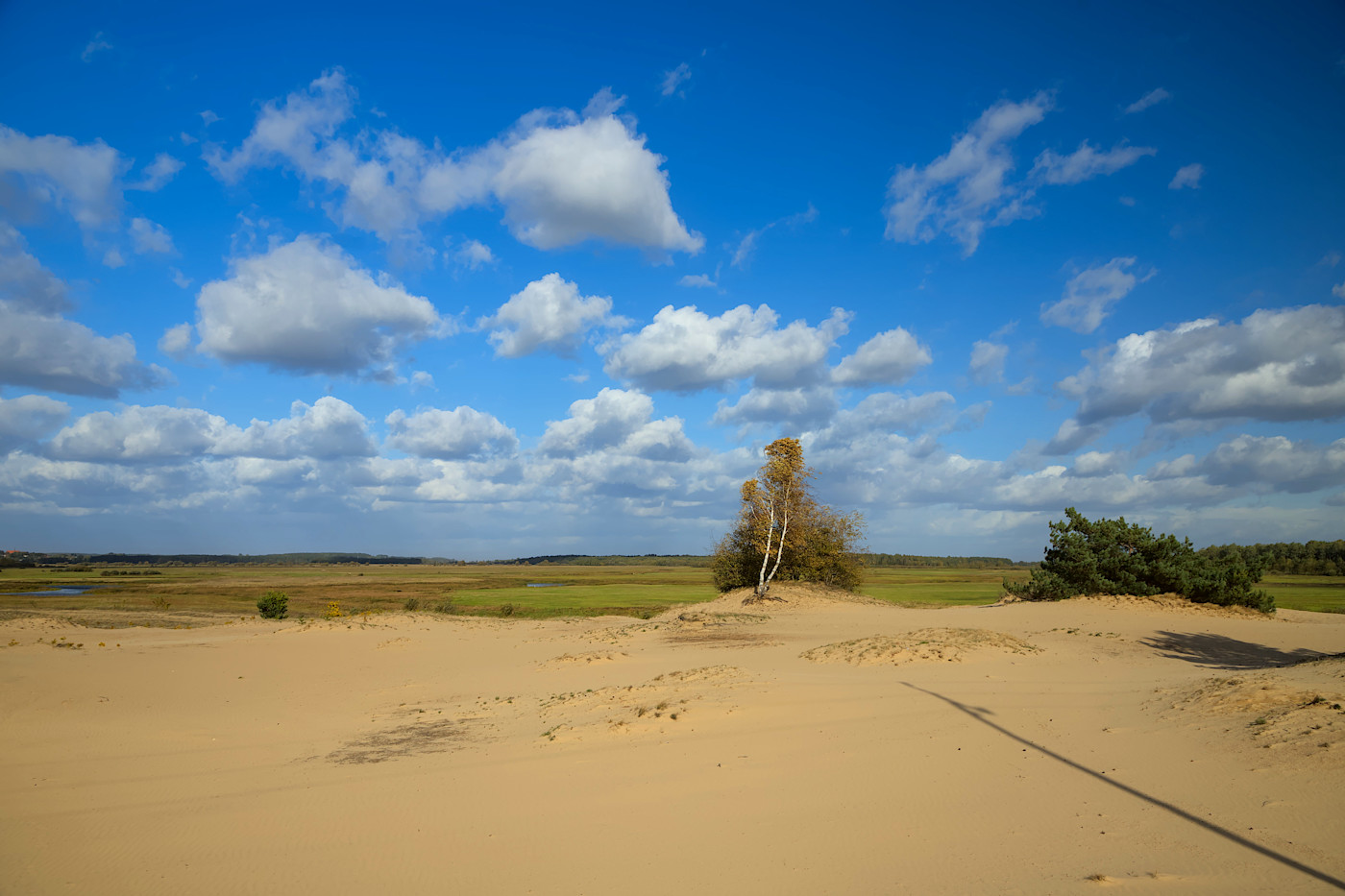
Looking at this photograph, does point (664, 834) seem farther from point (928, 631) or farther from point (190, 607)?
point (190, 607)

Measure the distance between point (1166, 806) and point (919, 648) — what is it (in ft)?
30.5

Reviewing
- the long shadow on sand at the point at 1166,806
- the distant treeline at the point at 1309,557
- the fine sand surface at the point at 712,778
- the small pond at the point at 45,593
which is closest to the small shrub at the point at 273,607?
the fine sand surface at the point at 712,778

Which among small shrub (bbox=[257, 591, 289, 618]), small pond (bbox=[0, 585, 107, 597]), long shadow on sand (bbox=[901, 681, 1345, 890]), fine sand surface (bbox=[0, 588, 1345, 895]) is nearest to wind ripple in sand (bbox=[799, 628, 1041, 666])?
fine sand surface (bbox=[0, 588, 1345, 895])

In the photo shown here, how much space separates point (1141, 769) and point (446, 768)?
804cm

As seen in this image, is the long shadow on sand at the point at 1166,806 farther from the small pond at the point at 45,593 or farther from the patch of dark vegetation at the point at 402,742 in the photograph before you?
the small pond at the point at 45,593

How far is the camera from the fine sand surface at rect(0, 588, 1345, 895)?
5582 millimetres

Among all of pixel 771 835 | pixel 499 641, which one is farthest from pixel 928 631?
pixel 499 641

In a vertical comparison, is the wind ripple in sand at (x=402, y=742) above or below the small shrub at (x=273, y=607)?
above

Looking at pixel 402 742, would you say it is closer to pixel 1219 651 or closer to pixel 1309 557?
pixel 1219 651

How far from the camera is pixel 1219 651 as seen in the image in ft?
56.3

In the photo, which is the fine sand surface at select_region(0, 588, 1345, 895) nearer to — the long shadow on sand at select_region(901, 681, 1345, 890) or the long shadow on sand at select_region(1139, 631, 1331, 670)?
the long shadow on sand at select_region(901, 681, 1345, 890)

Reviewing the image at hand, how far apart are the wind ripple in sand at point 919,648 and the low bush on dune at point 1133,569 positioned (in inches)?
423

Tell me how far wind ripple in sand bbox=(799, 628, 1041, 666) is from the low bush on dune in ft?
35.2

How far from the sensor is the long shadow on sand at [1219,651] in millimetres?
15525
